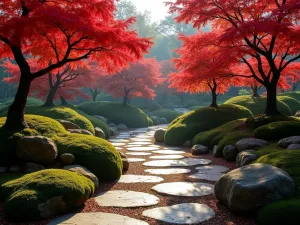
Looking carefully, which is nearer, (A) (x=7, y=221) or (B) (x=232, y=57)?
(A) (x=7, y=221)

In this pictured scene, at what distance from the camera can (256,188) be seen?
155 inches

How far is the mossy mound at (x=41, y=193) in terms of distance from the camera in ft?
12.8

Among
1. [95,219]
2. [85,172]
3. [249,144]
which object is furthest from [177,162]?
[95,219]

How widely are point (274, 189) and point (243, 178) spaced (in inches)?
17.1

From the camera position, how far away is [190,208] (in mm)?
4414

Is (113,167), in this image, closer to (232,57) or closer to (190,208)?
(190,208)

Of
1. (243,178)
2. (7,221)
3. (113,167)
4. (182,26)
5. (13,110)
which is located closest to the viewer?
(7,221)

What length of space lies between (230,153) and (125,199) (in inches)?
155

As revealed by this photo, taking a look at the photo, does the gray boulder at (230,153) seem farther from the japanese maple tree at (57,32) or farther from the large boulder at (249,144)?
the japanese maple tree at (57,32)

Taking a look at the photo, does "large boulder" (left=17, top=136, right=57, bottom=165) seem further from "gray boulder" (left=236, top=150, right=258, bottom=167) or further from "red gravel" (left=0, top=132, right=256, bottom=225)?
"gray boulder" (left=236, top=150, right=258, bottom=167)

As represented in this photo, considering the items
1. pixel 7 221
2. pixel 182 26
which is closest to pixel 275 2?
pixel 7 221

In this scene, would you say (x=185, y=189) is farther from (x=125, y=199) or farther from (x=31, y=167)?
(x=31, y=167)

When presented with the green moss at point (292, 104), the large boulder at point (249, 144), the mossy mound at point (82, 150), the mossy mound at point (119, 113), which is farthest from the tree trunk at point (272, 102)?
the mossy mound at point (119, 113)

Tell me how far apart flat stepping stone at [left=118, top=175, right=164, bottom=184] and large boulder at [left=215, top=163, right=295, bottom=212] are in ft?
6.52
